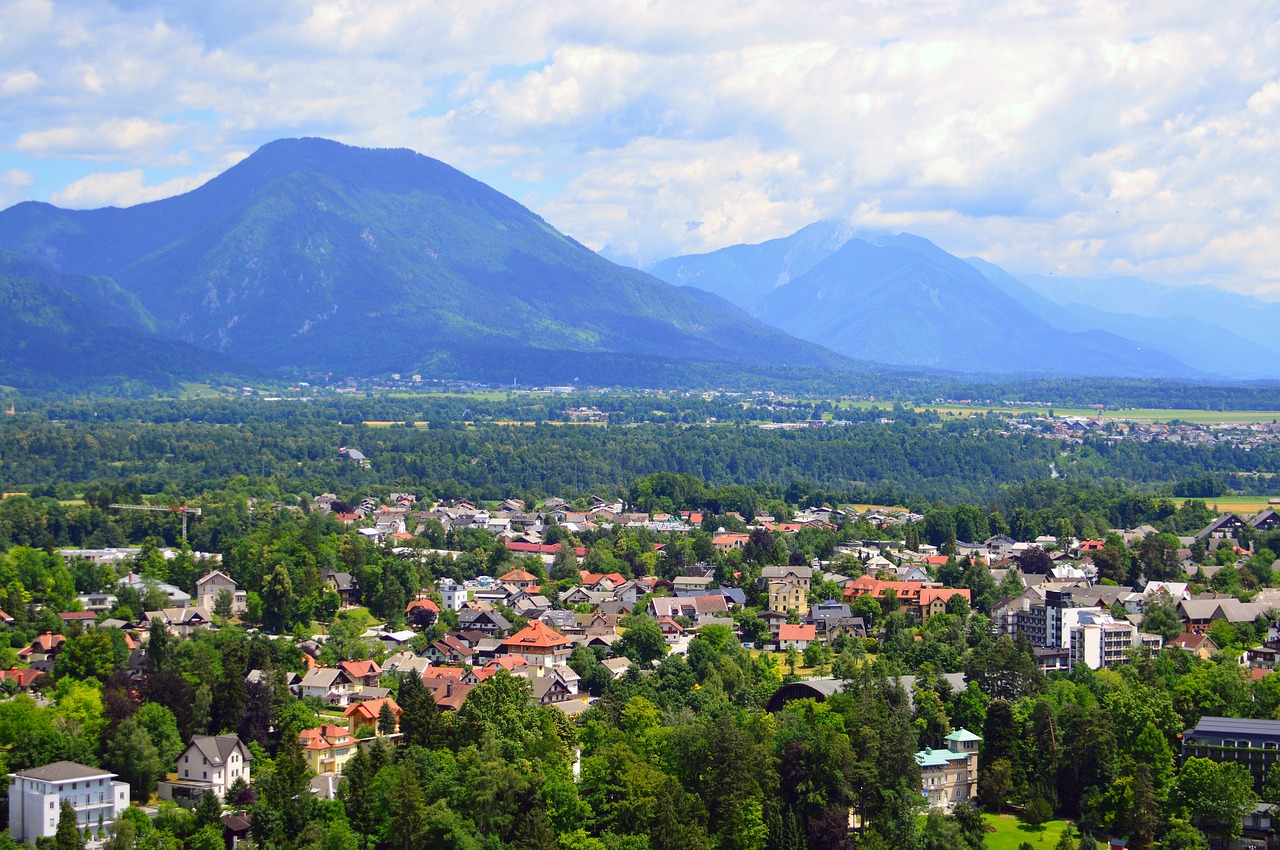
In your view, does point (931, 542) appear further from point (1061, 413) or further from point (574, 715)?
point (1061, 413)

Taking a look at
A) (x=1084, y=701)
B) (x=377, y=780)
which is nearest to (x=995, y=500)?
(x=1084, y=701)

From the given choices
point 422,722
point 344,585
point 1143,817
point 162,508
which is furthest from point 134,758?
point 162,508

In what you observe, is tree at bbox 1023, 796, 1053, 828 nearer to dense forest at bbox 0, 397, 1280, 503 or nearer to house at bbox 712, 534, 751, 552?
house at bbox 712, 534, 751, 552

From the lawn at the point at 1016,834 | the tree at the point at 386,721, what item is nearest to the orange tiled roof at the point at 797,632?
the lawn at the point at 1016,834

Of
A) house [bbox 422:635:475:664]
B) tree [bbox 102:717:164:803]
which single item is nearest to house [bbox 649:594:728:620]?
house [bbox 422:635:475:664]

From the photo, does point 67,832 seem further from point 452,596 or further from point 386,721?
point 452,596

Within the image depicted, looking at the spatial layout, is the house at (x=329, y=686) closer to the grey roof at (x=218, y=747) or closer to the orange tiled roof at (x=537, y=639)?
the grey roof at (x=218, y=747)
